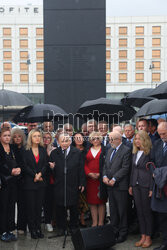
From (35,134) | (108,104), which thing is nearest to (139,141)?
(35,134)

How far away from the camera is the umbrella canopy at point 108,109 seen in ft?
25.8

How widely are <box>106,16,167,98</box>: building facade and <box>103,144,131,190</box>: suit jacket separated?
57926 millimetres

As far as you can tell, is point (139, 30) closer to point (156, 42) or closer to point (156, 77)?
point (156, 42)

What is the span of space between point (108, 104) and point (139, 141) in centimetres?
256

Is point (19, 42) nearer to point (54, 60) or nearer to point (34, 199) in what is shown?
→ point (54, 60)

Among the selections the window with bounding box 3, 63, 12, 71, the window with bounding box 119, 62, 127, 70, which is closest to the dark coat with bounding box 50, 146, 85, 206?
the window with bounding box 119, 62, 127, 70

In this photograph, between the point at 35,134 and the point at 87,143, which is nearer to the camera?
the point at 35,134

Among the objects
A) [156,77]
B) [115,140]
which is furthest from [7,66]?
[115,140]

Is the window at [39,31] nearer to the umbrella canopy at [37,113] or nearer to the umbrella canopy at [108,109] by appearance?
the umbrella canopy at [108,109]

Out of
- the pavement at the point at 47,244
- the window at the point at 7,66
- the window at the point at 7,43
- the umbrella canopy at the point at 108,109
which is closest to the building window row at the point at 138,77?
the window at the point at 7,66

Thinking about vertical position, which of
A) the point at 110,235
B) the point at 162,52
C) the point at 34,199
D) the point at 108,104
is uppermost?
the point at 162,52

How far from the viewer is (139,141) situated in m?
5.37

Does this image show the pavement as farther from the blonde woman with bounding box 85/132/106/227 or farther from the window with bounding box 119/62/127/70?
the window with bounding box 119/62/127/70

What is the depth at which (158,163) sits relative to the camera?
504 centimetres
